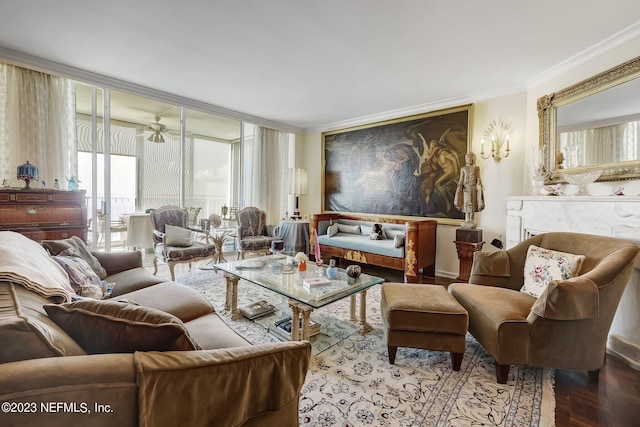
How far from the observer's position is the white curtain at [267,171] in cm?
552

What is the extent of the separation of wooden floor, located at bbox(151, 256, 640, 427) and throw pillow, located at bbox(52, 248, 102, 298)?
2.74 meters

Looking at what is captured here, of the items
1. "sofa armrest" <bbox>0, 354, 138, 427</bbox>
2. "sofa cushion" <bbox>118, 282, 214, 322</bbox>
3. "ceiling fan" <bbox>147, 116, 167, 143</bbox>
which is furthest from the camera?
"ceiling fan" <bbox>147, 116, 167, 143</bbox>

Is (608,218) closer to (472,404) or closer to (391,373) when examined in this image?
(472,404)

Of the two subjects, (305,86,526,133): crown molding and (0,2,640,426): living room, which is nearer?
(0,2,640,426): living room

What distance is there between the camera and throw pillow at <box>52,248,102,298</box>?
1.73 metres

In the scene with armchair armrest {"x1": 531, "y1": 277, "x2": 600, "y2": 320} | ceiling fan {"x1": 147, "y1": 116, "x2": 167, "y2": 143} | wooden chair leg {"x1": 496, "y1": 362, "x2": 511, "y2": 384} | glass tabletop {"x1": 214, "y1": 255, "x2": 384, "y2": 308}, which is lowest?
wooden chair leg {"x1": 496, "y1": 362, "x2": 511, "y2": 384}

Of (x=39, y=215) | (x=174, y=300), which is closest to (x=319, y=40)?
(x=174, y=300)

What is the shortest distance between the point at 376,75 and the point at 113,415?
11.9ft

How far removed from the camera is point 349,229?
5.16m

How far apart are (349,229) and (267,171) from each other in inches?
80.5

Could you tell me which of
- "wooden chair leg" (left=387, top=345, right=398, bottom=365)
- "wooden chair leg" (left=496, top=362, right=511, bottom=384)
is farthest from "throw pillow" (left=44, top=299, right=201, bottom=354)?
"wooden chair leg" (left=496, top=362, right=511, bottom=384)

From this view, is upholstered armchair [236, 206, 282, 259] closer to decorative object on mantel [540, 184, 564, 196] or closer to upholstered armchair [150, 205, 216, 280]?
upholstered armchair [150, 205, 216, 280]

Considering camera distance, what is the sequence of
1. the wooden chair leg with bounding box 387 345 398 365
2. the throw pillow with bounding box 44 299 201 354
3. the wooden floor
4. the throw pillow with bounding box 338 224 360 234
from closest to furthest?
the throw pillow with bounding box 44 299 201 354 → the wooden floor → the wooden chair leg with bounding box 387 345 398 365 → the throw pillow with bounding box 338 224 360 234

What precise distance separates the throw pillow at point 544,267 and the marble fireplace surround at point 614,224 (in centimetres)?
51
